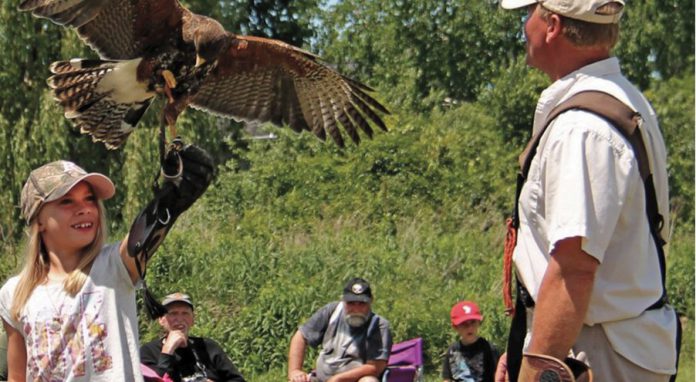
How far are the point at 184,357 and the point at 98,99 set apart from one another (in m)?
2.00

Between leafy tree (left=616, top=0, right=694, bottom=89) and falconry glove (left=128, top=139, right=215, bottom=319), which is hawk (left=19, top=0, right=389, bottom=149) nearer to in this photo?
falconry glove (left=128, top=139, right=215, bottom=319)

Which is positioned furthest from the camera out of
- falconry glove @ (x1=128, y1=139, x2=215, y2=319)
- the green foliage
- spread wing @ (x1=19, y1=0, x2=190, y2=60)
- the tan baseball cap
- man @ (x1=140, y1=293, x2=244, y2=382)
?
the green foliage

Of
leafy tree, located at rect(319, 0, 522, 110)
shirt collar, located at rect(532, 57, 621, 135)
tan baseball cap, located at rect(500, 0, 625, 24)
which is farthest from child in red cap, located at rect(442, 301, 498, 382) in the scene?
leafy tree, located at rect(319, 0, 522, 110)

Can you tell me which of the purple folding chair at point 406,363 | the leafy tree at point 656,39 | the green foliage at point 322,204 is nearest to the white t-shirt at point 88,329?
the purple folding chair at point 406,363

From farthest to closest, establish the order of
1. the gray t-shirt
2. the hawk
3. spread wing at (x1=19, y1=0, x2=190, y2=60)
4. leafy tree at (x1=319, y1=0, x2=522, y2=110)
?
leafy tree at (x1=319, y1=0, x2=522, y2=110)
the gray t-shirt
the hawk
spread wing at (x1=19, y1=0, x2=190, y2=60)

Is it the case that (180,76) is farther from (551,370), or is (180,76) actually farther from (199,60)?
(551,370)

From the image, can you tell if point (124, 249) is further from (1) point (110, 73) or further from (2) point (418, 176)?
(2) point (418, 176)

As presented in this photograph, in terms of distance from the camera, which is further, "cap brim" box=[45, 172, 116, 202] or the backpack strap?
"cap brim" box=[45, 172, 116, 202]

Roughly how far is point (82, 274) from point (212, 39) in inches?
158

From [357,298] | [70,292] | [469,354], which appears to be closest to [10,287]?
[70,292]

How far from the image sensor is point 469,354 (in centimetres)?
866

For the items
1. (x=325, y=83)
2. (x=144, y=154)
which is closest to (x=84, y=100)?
(x=325, y=83)

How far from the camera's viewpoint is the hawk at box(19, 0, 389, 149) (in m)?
7.27

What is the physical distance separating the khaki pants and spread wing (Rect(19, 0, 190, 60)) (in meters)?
4.79
